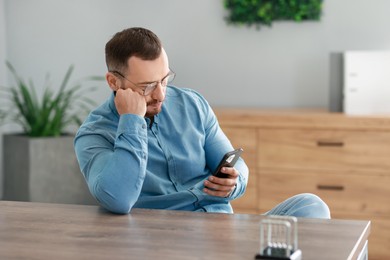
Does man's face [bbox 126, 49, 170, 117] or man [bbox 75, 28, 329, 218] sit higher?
man's face [bbox 126, 49, 170, 117]

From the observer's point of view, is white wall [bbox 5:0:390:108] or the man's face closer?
the man's face

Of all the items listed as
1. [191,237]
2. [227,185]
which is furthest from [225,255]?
[227,185]

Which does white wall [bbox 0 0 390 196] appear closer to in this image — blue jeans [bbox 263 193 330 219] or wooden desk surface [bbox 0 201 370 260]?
blue jeans [bbox 263 193 330 219]

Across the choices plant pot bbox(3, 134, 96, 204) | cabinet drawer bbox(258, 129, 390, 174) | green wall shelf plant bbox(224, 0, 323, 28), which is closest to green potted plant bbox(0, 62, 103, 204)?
plant pot bbox(3, 134, 96, 204)

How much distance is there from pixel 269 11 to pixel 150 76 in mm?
2432

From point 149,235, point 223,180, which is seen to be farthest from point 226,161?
point 149,235

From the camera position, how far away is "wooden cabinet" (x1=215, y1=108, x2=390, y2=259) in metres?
4.27

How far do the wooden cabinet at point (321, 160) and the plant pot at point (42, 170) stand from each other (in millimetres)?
1213

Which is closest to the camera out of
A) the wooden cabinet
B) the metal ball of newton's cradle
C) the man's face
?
the metal ball of newton's cradle

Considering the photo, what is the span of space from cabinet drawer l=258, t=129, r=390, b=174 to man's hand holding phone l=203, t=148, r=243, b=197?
1.92 meters

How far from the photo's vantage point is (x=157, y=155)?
2.70 metres

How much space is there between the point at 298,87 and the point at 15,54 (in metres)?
2.01

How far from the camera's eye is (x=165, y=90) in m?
2.74

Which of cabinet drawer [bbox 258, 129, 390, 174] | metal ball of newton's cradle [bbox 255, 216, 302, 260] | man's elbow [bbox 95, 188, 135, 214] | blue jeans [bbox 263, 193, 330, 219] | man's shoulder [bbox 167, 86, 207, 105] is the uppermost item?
man's shoulder [bbox 167, 86, 207, 105]
